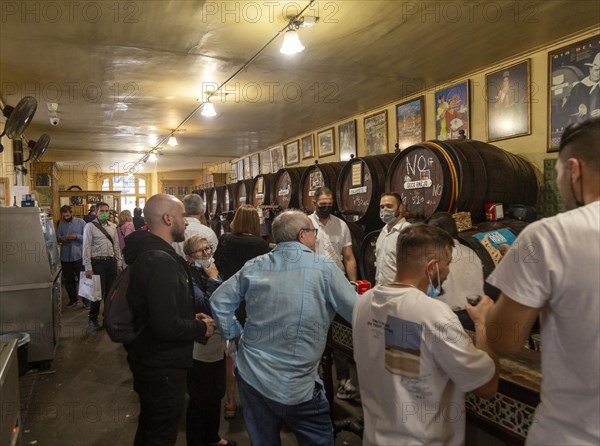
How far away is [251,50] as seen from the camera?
11.9 ft

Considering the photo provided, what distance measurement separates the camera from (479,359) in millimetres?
1253

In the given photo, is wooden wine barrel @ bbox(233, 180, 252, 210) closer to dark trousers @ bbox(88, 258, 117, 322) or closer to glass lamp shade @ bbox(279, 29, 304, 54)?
dark trousers @ bbox(88, 258, 117, 322)

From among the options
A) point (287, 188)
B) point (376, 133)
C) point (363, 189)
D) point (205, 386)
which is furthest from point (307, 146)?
point (205, 386)

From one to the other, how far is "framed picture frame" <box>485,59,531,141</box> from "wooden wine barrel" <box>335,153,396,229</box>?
0.96 metres

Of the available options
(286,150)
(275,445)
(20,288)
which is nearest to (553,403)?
(275,445)

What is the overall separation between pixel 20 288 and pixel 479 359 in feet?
12.8

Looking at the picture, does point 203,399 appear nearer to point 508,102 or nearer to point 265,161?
point 508,102

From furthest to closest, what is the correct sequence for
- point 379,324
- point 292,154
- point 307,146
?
point 292,154 < point 307,146 < point 379,324

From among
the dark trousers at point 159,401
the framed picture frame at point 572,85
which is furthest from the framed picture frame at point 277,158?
the dark trousers at point 159,401

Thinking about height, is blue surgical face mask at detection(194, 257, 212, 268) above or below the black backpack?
above

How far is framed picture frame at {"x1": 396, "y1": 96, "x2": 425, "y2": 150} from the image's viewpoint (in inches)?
188

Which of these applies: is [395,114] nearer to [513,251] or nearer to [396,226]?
[396,226]

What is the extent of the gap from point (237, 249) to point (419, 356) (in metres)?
1.85

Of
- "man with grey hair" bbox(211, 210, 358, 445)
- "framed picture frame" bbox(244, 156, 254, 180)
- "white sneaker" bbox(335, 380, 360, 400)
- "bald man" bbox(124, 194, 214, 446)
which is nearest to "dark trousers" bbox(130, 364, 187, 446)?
"bald man" bbox(124, 194, 214, 446)
